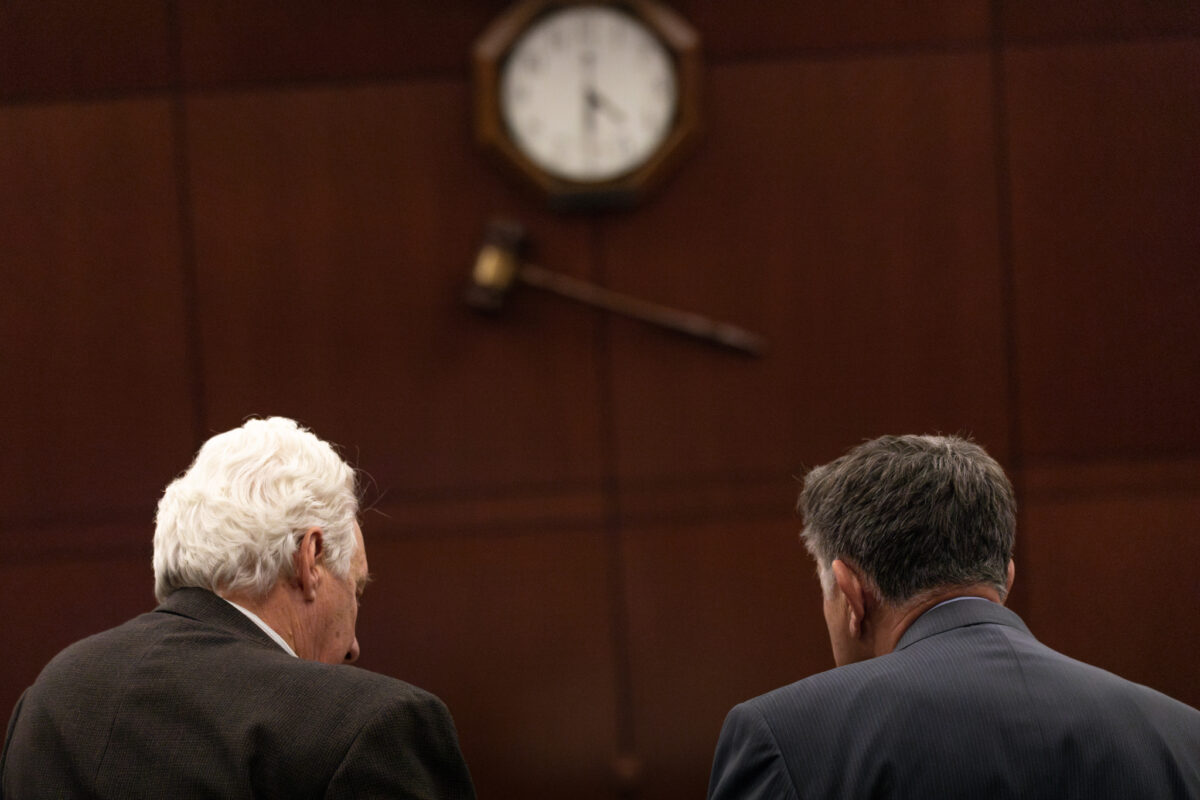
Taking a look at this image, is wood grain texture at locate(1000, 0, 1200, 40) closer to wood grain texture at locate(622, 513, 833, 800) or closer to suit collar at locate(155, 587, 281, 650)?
wood grain texture at locate(622, 513, 833, 800)

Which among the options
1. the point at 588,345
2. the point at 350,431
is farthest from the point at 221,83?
the point at 588,345

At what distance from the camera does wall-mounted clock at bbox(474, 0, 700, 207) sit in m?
2.92

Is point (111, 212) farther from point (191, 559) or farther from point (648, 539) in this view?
point (191, 559)

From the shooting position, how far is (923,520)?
1192mm

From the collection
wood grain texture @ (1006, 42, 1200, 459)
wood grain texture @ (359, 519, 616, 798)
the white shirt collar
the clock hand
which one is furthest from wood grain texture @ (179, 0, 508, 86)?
the white shirt collar

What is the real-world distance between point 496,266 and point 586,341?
12.2 inches

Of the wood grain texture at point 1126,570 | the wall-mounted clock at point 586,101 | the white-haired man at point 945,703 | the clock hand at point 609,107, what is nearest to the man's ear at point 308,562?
the white-haired man at point 945,703

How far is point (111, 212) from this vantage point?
9.75ft

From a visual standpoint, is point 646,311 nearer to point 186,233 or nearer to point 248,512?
point 186,233

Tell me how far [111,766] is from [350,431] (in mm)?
1836

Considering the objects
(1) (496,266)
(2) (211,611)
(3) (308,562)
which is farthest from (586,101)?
(2) (211,611)

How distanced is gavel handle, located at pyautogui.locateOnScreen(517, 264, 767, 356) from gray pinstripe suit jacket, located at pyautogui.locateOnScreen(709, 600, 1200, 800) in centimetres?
188

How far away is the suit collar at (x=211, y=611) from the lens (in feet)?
4.30

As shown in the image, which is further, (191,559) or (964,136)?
(964,136)
